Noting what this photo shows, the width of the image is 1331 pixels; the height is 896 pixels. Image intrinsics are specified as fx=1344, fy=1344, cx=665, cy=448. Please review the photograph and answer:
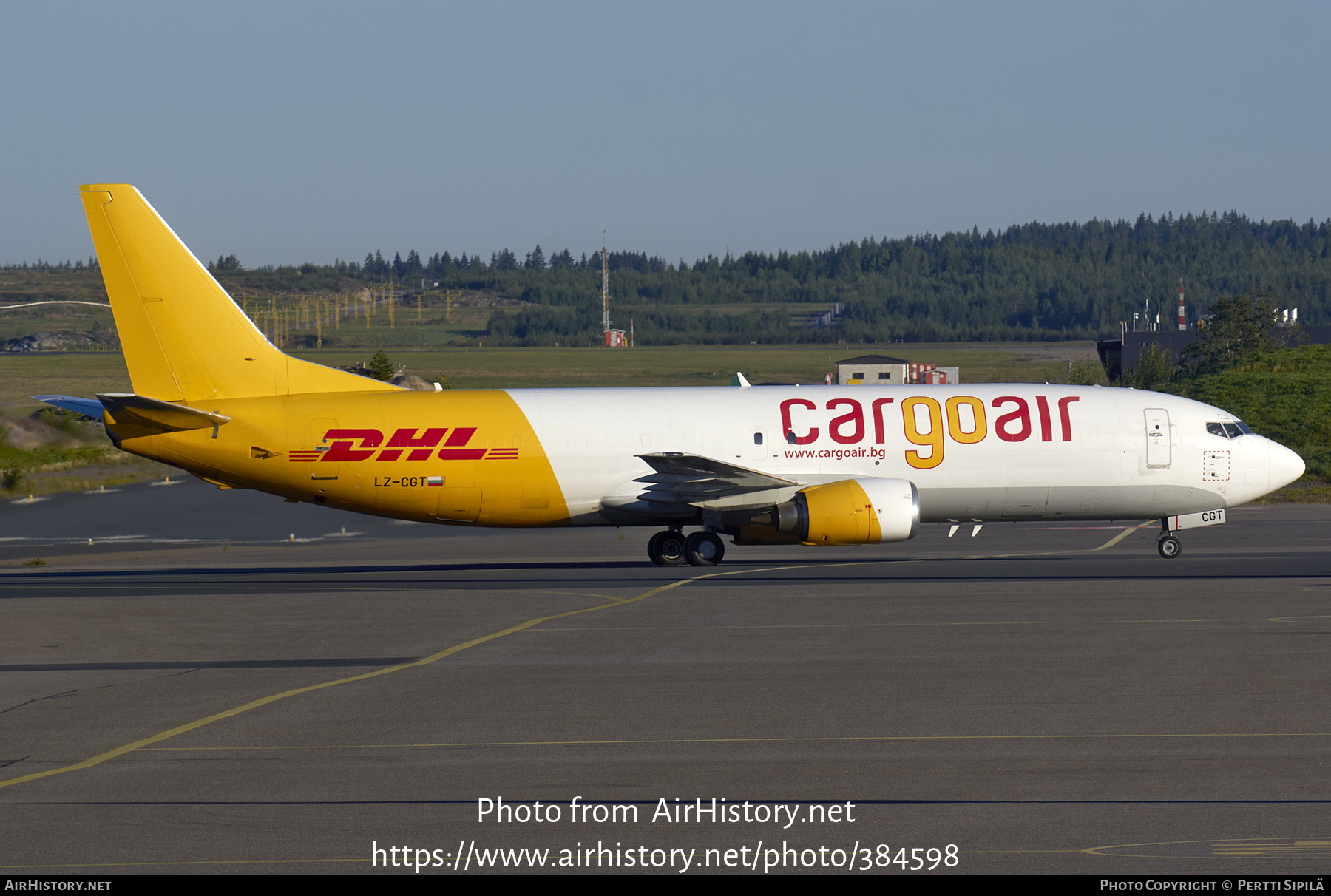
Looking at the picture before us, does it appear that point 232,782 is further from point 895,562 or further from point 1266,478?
point 1266,478

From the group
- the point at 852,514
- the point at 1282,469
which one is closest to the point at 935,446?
the point at 852,514

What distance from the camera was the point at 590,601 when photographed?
2558 cm

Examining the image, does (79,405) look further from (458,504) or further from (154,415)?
(458,504)

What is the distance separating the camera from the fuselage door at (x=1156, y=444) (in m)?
32.6

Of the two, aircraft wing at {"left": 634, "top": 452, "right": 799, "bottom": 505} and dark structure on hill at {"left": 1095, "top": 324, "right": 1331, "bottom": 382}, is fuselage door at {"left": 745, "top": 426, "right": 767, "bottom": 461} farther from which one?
dark structure on hill at {"left": 1095, "top": 324, "right": 1331, "bottom": 382}

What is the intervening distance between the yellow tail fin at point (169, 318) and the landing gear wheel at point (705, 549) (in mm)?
8904

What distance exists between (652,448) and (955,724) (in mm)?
18091

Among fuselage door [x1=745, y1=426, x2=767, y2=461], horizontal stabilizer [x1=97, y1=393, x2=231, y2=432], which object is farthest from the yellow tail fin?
fuselage door [x1=745, y1=426, x2=767, y2=461]

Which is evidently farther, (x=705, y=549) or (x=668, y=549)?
(x=668, y=549)

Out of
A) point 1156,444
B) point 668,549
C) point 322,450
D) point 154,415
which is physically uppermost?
point 154,415

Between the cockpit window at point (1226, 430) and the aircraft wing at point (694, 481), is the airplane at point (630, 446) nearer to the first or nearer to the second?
the aircraft wing at point (694, 481)

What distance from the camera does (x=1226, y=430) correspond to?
1314 inches

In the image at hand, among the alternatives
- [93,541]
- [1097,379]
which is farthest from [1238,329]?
[93,541]

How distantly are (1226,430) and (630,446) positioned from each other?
585 inches
